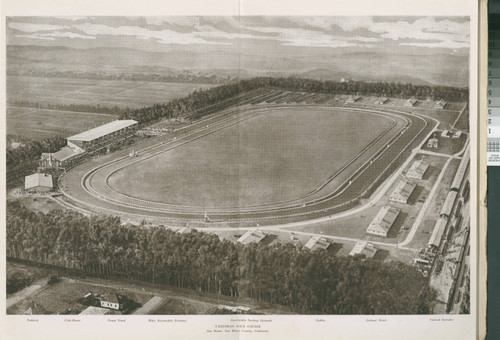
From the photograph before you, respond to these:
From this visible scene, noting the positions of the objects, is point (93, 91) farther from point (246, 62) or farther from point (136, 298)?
point (136, 298)

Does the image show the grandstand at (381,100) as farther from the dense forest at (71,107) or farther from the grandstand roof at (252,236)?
the dense forest at (71,107)

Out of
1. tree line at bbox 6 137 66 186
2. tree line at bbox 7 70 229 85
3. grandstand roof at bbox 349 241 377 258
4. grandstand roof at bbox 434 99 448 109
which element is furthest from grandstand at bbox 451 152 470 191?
tree line at bbox 6 137 66 186

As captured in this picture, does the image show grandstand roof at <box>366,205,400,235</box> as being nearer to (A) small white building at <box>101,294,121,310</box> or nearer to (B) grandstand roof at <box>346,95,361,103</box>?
(B) grandstand roof at <box>346,95,361,103</box>
